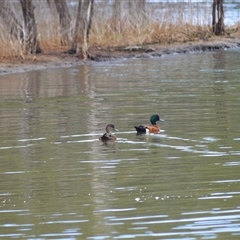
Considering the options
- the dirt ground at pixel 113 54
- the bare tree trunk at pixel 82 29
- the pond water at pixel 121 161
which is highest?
the bare tree trunk at pixel 82 29

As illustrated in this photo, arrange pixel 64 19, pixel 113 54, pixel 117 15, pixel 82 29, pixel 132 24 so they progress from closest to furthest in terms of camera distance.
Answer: pixel 82 29, pixel 64 19, pixel 113 54, pixel 117 15, pixel 132 24

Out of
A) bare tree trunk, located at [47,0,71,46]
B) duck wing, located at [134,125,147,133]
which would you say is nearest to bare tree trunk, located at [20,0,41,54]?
bare tree trunk, located at [47,0,71,46]

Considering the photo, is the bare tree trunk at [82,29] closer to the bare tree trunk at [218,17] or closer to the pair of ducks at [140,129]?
the bare tree trunk at [218,17]

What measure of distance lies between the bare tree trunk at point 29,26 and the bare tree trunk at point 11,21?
0.35m

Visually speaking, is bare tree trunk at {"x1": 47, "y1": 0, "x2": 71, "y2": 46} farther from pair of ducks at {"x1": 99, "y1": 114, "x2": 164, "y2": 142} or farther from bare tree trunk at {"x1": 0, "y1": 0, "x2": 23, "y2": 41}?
pair of ducks at {"x1": 99, "y1": 114, "x2": 164, "y2": 142}

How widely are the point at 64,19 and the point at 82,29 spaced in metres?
0.73

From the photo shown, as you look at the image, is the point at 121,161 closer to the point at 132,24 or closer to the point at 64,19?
the point at 64,19

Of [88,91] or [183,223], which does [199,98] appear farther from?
[183,223]

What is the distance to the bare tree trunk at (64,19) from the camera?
26.6 metres

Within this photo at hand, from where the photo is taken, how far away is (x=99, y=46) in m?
27.8

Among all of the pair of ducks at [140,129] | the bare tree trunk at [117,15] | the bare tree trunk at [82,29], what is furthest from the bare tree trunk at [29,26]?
the pair of ducks at [140,129]

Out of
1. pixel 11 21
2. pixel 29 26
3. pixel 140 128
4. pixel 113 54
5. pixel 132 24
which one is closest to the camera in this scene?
pixel 140 128

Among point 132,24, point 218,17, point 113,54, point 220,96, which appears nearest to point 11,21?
point 113,54

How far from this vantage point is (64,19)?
26609 millimetres
